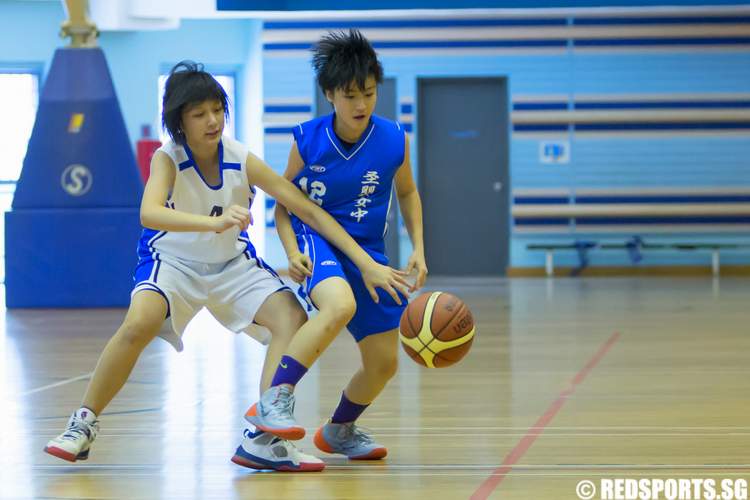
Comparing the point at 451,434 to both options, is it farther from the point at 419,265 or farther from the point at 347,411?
the point at 419,265

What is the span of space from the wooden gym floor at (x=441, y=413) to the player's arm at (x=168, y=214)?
68 cm

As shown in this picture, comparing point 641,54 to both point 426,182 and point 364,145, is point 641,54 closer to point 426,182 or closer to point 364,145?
point 426,182

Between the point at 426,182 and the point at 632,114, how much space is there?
2.65 metres

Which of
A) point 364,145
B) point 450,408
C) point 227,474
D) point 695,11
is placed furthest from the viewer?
point 695,11

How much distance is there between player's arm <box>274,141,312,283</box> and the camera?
318 centimetres

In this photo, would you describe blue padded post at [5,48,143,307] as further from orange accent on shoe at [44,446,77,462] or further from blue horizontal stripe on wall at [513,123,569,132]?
orange accent on shoe at [44,446,77,462]

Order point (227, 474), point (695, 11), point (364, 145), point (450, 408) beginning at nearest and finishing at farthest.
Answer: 1. point (227, 474)
2. point (364, 145)
3. point (450, 408)
4. point (695, 11)

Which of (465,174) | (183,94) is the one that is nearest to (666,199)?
(465,174)

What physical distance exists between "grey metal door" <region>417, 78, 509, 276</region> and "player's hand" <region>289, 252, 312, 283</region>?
1106 centimetres

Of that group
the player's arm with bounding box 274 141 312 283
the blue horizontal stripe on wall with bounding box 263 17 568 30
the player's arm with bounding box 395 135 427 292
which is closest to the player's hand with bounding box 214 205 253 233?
the player's arm with bounding box 274 141 312 283

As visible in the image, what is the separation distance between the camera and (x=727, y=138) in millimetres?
14070

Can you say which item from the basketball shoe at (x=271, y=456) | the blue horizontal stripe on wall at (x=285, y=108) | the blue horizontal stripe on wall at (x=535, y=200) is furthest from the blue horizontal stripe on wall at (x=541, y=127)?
the basketball shoe at (x=271, y=456)

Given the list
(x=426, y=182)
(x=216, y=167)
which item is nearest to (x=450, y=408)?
(x=216, y=167)

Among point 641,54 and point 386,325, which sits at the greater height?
point 641,54
